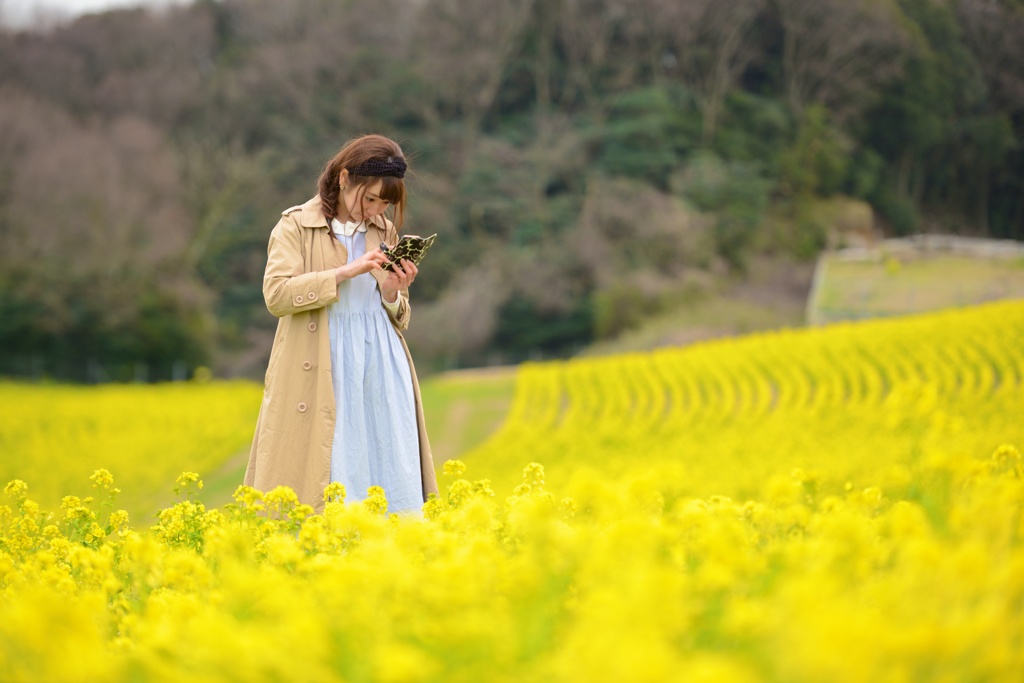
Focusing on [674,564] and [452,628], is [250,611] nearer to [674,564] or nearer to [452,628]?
[452,628]

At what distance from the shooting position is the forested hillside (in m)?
31.5

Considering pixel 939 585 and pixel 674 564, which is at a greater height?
pixel 939 585

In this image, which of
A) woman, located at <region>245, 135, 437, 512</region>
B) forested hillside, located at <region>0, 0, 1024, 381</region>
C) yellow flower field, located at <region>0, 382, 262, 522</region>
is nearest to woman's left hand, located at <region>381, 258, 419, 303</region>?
woman, located at <region>245, 135, 437, 512</region>

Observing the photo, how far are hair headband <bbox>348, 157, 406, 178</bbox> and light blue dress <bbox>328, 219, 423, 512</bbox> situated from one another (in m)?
0.29

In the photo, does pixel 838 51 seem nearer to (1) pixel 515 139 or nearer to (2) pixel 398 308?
(1) pixel 515 139

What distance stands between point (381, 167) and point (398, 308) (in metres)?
0.56

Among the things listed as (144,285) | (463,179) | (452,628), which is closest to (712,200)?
(463,179)

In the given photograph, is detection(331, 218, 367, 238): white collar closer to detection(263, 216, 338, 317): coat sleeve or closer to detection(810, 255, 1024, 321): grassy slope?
detection(263, 216, 338, 317): coat sleeve

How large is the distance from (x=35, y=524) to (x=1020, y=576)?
2.96m

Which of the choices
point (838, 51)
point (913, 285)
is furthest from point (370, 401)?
point (838, 51)

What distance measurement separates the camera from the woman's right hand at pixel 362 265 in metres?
3.47

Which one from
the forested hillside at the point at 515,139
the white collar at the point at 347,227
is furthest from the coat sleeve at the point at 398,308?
the forested hillside at the point at 515,139

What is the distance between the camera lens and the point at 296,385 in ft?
12.0

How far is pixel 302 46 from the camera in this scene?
3703cm
